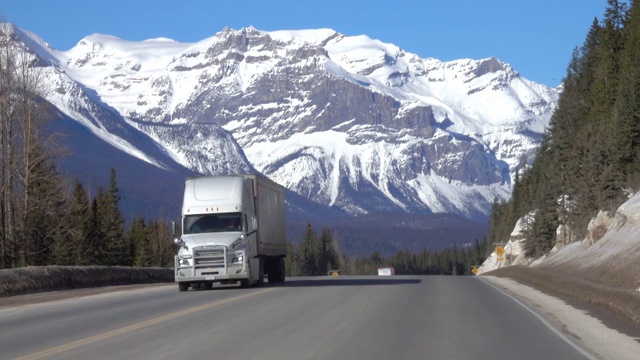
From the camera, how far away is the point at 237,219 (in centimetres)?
3869

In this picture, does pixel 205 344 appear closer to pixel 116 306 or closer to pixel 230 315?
pixel 230 315

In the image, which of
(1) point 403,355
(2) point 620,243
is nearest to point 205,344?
(1) point 403,355

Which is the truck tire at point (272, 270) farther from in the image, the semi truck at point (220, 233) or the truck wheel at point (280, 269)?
the semi truck at point (220, 233)

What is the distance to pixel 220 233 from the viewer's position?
126 feet

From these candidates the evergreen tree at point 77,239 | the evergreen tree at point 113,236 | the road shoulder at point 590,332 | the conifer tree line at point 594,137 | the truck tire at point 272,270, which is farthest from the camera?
the evergreen tree at point 113,236

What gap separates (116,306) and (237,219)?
8.91 metres

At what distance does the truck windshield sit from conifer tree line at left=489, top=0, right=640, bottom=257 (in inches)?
1082

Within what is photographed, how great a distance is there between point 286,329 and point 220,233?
1690 centimetres

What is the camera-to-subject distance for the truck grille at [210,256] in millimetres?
37938

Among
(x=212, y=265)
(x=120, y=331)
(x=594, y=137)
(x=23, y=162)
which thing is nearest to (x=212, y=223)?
(x=212, y=265)

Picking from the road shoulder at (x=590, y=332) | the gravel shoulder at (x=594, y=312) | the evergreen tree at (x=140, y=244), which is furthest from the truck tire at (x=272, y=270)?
the evergreen tree at (x=140, y=244)

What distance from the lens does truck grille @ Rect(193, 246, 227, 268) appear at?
37.9 metres

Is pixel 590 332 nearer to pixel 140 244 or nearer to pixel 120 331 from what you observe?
pixel 120 331

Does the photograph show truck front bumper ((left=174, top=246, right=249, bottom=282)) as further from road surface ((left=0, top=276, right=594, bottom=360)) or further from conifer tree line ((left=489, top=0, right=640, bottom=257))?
conifer tree line ((left=489, top=0, right=640, bottom=257))
